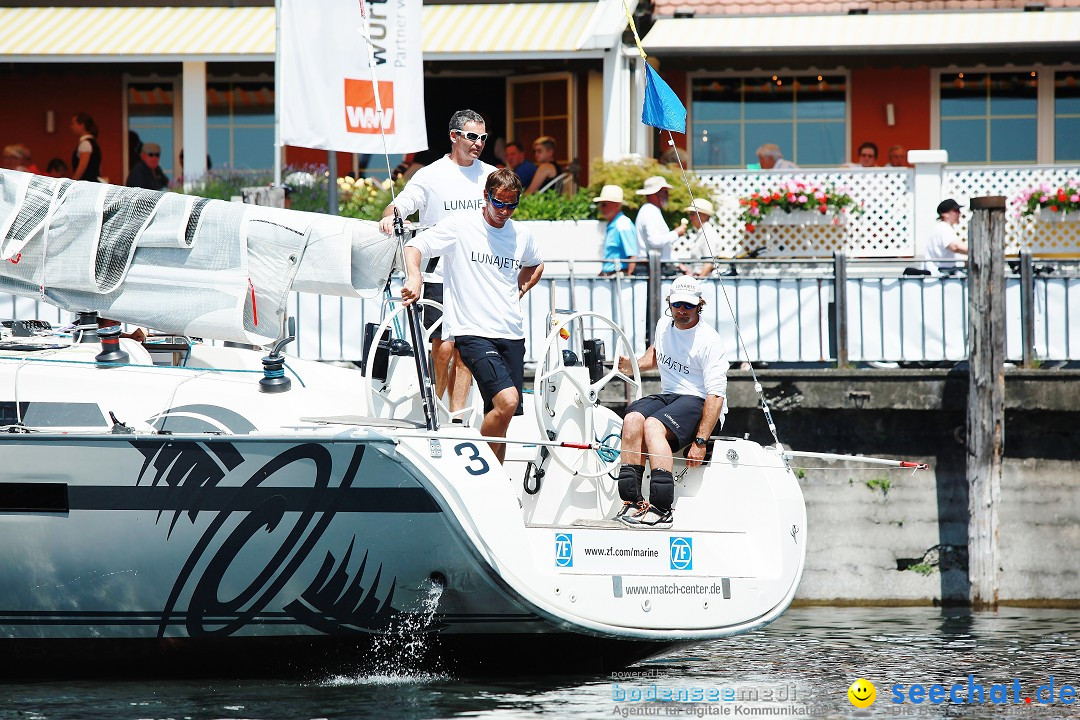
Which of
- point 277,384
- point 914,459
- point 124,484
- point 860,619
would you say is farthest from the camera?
point 914,459

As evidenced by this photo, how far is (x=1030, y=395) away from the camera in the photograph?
37.8ft

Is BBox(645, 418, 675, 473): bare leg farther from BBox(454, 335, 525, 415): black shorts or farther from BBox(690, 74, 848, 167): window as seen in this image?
BBox(690, 74, 848, 167): window

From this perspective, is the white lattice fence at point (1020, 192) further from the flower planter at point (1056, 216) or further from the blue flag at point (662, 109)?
the blue flag at point (662, 109)

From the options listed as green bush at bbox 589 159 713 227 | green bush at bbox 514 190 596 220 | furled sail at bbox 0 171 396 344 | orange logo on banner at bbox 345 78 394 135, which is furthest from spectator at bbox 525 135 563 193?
furled sail at bbox 0 171 396 344

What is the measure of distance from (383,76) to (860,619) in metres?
5.38

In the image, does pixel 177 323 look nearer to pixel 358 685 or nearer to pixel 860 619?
pixel 358 685

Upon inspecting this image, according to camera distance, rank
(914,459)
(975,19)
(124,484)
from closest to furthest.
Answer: (124,484) → (914,459) → (975,19)

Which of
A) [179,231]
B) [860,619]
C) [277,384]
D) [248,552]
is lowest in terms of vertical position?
[860,619]

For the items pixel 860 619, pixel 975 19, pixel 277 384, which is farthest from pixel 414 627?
pixel 975 19

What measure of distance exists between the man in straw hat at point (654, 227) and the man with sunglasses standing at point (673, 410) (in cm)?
407

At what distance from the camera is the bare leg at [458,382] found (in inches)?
337

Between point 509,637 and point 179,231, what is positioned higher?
point 179,231

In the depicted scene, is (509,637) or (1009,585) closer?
(509,637)

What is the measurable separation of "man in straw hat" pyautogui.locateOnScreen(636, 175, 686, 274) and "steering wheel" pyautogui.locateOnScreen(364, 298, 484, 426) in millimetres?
4462
